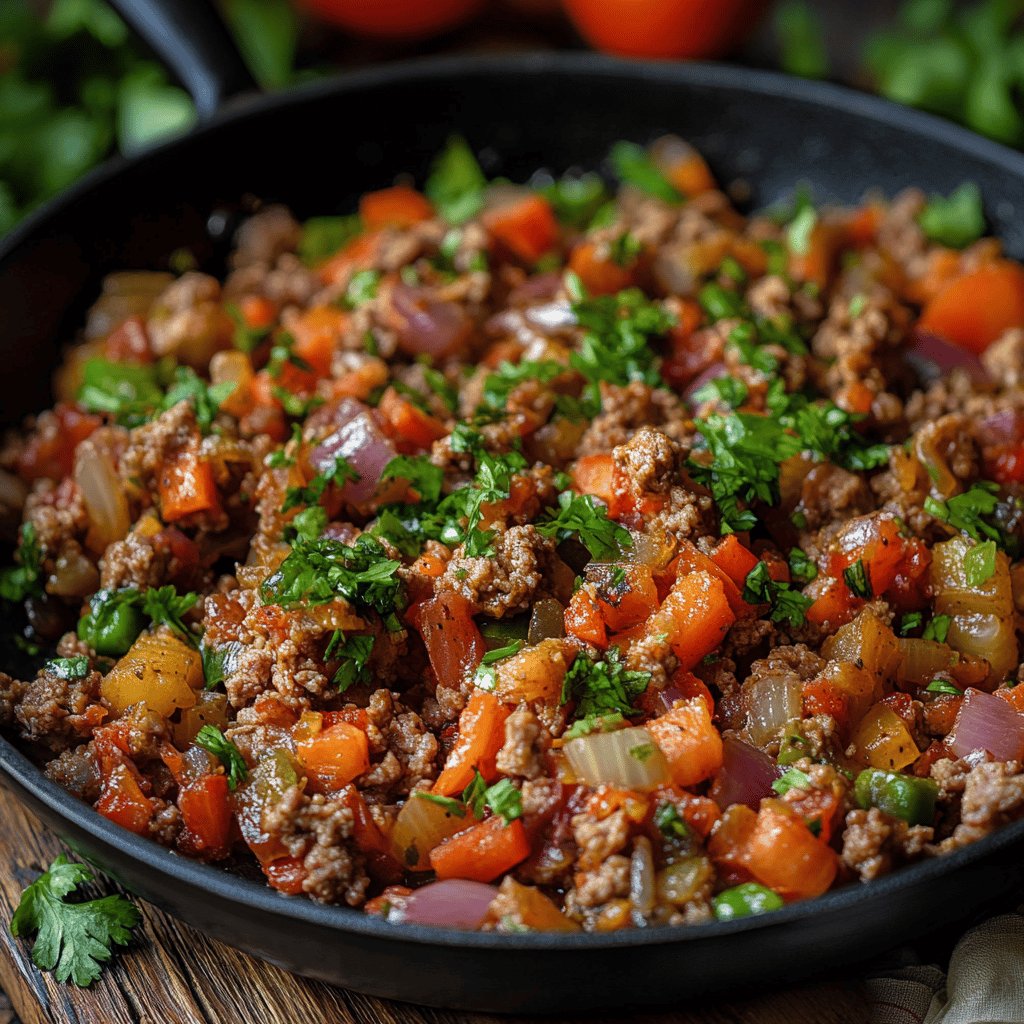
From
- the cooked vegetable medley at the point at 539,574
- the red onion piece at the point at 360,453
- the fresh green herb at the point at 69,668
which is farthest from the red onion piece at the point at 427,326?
the fresh green herb at the point at 69,668

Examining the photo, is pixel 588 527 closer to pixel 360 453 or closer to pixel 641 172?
pixel 360 453

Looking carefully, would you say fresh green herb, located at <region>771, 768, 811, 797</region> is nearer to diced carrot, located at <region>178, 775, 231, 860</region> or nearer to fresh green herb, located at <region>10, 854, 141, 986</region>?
diced carrot, located at <region>178, 775, 231, 860</region>

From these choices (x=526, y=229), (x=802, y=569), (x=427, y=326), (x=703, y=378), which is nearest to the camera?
(x=802, y=569)

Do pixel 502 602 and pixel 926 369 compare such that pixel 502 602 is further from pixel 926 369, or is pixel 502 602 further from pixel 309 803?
pixel 926 369

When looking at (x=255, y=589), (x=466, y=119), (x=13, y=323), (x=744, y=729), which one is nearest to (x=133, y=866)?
(x=255, y=589)

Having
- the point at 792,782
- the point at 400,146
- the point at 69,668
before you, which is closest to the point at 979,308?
the point at 792,782

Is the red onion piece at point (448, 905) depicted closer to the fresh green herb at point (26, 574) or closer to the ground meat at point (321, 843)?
the ground meat at point (321, 843)
